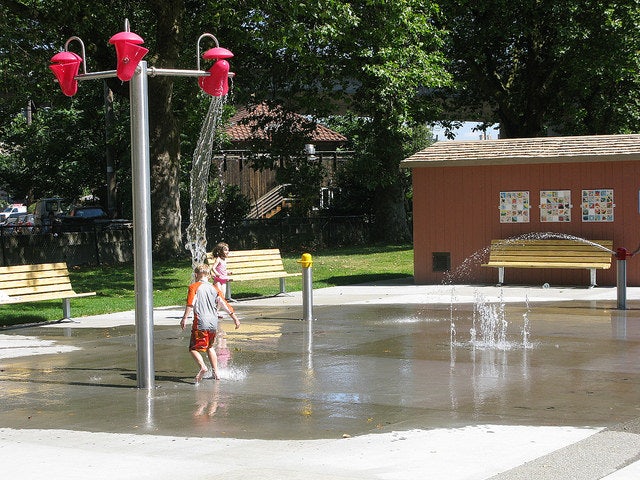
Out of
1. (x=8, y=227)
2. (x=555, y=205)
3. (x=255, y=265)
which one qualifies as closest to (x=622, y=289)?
(x=555, y=205)

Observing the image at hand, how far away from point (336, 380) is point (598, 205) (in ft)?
38.5

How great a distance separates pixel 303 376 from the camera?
10.5 m

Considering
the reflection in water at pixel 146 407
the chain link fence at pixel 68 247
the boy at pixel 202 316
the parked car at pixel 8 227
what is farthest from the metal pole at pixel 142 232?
the parked car at pixel 8 227

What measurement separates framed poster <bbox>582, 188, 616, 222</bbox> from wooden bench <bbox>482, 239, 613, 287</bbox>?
1.62 feet

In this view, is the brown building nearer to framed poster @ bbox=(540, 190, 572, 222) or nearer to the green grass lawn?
framed poster @ bbox=(540, 190, 572, 222)

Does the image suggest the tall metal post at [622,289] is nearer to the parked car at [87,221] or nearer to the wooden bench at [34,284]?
the wooden bench at [34,284]

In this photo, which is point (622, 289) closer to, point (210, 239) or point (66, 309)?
point (66, 309)

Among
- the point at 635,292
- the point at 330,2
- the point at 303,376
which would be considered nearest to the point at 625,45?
the point at 330,2

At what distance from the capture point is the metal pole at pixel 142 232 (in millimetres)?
9930

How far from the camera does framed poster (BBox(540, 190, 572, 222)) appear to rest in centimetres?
2062

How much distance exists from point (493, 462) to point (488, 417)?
1.51m

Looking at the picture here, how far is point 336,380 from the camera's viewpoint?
402 inches

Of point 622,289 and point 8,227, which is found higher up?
point 8,227

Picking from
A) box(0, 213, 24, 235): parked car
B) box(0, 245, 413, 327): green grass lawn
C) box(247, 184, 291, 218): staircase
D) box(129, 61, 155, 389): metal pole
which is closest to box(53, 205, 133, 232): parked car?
box(0, 213, 24, 235): parked car
